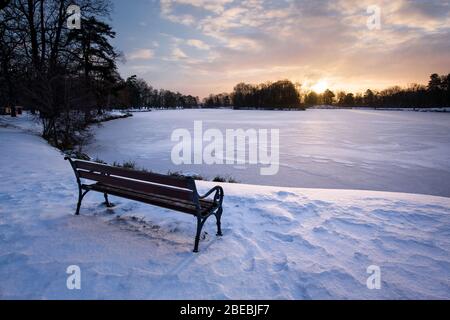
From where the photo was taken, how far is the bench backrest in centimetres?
326

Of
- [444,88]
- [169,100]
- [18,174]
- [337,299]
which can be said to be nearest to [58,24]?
[18,174]

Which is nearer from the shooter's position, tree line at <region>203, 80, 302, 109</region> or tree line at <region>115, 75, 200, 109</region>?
tree line at <region>115, 75, 200, 109</region>

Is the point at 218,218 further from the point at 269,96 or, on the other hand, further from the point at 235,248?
the point at 269,96

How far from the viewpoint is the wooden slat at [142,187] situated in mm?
3385

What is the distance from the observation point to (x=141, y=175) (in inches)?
142

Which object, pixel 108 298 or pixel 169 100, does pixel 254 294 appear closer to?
pixel 108 298

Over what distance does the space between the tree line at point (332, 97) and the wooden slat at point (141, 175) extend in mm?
107854

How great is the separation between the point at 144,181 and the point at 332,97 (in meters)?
160

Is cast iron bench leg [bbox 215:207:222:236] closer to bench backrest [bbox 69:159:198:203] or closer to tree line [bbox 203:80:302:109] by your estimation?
bench backrest [bbox 69:159:198:203]

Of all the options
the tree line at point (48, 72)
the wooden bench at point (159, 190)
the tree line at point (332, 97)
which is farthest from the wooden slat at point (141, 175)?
the tree line at point (332, 97)

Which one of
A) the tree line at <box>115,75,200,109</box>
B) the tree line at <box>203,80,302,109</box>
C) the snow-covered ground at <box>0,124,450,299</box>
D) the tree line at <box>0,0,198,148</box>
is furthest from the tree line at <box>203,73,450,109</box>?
the snow-covered ground at <box>0,124,450,299</box>

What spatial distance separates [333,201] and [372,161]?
786cm

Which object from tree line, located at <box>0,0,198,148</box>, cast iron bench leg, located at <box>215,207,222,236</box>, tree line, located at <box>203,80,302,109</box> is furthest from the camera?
tree line, located at <box>203,80,302,109</box>

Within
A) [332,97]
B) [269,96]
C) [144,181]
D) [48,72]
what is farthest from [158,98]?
[144,181]
